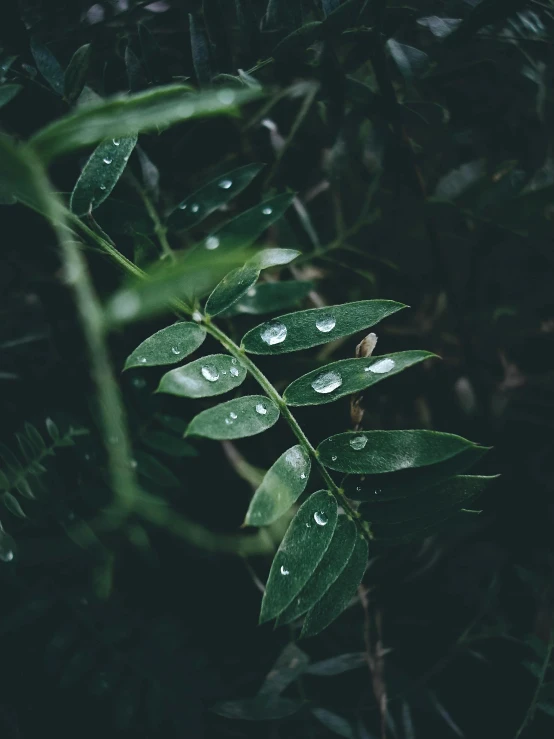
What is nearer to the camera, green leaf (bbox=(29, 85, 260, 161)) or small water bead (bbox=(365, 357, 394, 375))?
green leaf (bbox=(29, 85, 260, 161))

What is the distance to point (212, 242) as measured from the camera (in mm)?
600

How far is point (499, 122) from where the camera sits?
0.84 m

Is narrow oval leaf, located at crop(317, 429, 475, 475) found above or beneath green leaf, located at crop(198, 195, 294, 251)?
beneath

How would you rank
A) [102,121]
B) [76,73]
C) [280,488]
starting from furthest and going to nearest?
[76,73] → [280,488] → [102,121]

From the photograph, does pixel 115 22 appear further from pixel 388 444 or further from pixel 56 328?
pixel 388 444

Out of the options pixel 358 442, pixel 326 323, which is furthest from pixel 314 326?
pixel 358 442

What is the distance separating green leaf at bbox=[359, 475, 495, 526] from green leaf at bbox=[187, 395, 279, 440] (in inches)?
5.3

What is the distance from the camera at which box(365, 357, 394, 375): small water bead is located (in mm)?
441

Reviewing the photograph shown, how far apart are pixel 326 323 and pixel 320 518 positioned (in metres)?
0.17

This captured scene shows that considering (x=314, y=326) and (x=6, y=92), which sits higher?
(x=6, y=92)

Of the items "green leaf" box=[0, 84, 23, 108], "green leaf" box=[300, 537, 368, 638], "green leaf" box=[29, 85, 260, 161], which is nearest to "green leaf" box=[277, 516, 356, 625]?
"green leaf" box=[300, 537, 368, 638]

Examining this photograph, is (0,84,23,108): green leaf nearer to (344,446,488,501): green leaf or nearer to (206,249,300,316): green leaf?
(206,249,300,316): green leaf

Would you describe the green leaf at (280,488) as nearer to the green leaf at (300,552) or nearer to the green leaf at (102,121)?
the green leaf at (300,552)

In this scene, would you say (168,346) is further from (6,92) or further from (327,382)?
(6,92)
